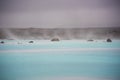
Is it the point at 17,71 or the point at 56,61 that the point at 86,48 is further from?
the point at 17,71

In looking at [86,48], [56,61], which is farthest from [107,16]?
[56,61]

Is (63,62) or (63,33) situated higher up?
(63,33)

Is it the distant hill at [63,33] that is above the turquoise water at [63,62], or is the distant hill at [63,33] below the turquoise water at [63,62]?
above

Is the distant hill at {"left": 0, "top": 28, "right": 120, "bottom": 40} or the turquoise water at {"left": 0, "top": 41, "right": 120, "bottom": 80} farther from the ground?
the distant hill at {"left": 0, "top": 28, "right": 120, "bottom": 40}
